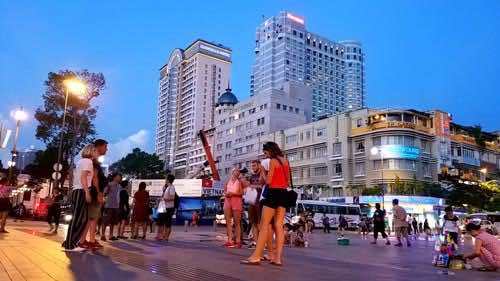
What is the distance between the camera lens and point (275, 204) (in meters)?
6.88

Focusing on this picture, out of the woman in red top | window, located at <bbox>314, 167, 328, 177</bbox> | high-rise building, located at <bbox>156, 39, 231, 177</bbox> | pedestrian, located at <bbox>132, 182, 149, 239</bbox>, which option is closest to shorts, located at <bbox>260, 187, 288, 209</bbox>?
the woman in red top

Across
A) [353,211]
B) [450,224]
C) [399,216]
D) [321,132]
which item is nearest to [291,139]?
[321,132]

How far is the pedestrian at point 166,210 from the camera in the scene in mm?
12305

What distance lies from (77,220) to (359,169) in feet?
199

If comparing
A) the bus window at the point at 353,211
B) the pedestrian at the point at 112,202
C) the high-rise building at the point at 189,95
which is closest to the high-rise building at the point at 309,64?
the high-rise building at the point at 189,95

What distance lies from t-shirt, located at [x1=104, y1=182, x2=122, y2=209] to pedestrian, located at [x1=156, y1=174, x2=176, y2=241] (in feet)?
3.56

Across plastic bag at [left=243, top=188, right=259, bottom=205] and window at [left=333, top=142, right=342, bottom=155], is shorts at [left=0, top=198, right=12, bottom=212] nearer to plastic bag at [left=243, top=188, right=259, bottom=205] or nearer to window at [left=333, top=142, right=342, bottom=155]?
plastic bag at [left=243, top=188, right=259, bottom=205]

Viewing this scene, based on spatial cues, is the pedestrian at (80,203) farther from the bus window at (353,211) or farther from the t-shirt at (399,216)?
the bus window at (353,211)

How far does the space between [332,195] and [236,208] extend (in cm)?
5837

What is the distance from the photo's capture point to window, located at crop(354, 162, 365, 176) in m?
65.2

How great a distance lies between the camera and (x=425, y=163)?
6500cm

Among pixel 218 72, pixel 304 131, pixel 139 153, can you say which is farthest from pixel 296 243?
pixel 218 72

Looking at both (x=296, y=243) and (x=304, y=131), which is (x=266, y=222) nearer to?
(x=296, y=243)

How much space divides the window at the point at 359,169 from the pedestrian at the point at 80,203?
2352 inches
